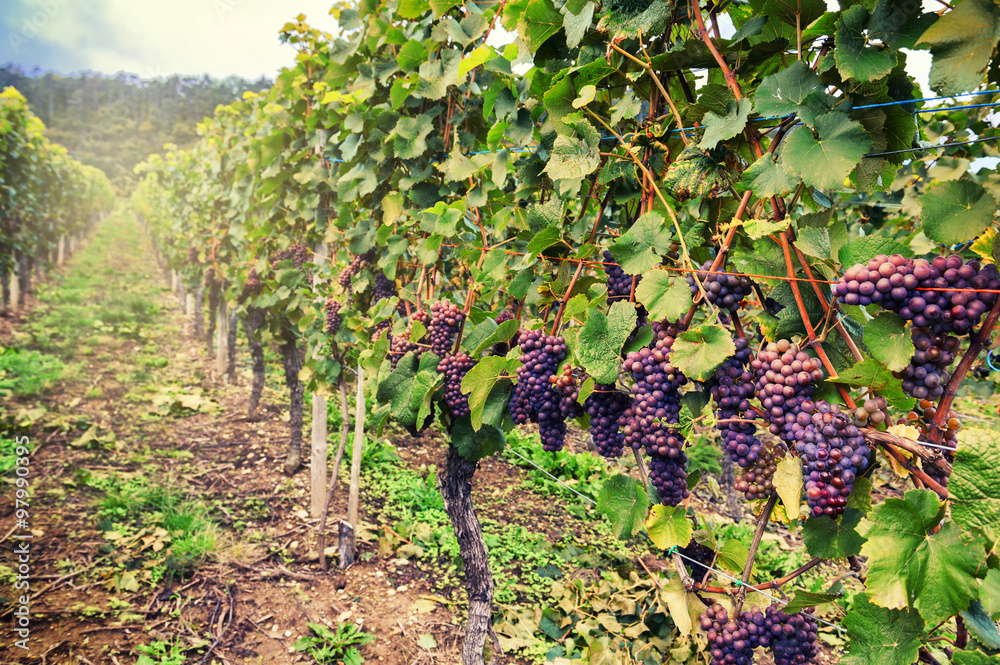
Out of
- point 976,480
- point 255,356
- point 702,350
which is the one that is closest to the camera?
point 976,480

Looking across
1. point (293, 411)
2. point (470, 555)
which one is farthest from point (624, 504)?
point (293, 411)

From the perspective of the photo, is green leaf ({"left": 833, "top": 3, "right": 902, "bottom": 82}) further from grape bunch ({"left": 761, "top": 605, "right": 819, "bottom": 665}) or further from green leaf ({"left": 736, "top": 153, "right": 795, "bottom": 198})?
grape bunch ({"left": 761, "top": 605, "right": 819, "bottom": 665})

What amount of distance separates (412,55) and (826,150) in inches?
73.3

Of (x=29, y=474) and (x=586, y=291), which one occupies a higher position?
(x=586, y=291)

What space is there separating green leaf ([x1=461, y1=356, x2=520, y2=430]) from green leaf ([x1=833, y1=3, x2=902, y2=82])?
42.8 inches

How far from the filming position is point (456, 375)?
1969 mm

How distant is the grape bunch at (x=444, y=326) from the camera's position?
208 centimetres

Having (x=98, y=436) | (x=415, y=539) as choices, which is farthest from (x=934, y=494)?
(x=98, y=436)

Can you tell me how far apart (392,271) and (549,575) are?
241 centimetres

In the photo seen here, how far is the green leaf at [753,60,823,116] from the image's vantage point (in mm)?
1029

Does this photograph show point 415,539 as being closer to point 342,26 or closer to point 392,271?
point 392,271

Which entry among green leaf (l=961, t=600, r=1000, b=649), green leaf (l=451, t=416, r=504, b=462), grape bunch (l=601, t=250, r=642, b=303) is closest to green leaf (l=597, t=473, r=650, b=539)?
grape bunch (l=601, t=250, r=642, b=303)

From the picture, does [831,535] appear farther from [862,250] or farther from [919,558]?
[862,250]

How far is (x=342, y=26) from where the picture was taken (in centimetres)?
281
